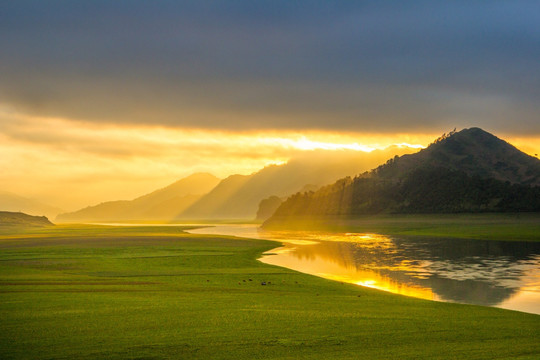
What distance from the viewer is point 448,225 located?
130000 millimetres

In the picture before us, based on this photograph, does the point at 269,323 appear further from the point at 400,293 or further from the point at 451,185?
the point at 451,185

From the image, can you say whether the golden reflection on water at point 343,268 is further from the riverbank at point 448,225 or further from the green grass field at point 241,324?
the riverbank at point 448,225

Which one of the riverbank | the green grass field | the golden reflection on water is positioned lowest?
the golden reflection on water

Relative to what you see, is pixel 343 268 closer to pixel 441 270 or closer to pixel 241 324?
pixel 441 270

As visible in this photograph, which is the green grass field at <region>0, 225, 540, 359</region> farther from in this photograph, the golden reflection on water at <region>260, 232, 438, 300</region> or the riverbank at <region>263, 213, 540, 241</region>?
the riverbank at <region>263, 213, 540, 241</region>

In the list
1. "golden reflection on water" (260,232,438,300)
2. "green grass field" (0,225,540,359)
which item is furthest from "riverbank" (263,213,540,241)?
"green grass field" (0,225,540,359)

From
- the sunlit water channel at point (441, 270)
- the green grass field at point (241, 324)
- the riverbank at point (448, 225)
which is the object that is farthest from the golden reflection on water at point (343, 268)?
the riverbank at point (448, 225)

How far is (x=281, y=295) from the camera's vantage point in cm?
2992

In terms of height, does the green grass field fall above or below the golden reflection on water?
above

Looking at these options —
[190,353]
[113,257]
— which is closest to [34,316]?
[190,353]

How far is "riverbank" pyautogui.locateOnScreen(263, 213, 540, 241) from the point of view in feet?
322

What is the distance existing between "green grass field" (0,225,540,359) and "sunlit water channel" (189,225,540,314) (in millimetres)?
4691

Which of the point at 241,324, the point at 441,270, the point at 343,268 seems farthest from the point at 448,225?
the point at 241,324

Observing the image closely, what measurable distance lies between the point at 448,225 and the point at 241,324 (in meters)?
119
